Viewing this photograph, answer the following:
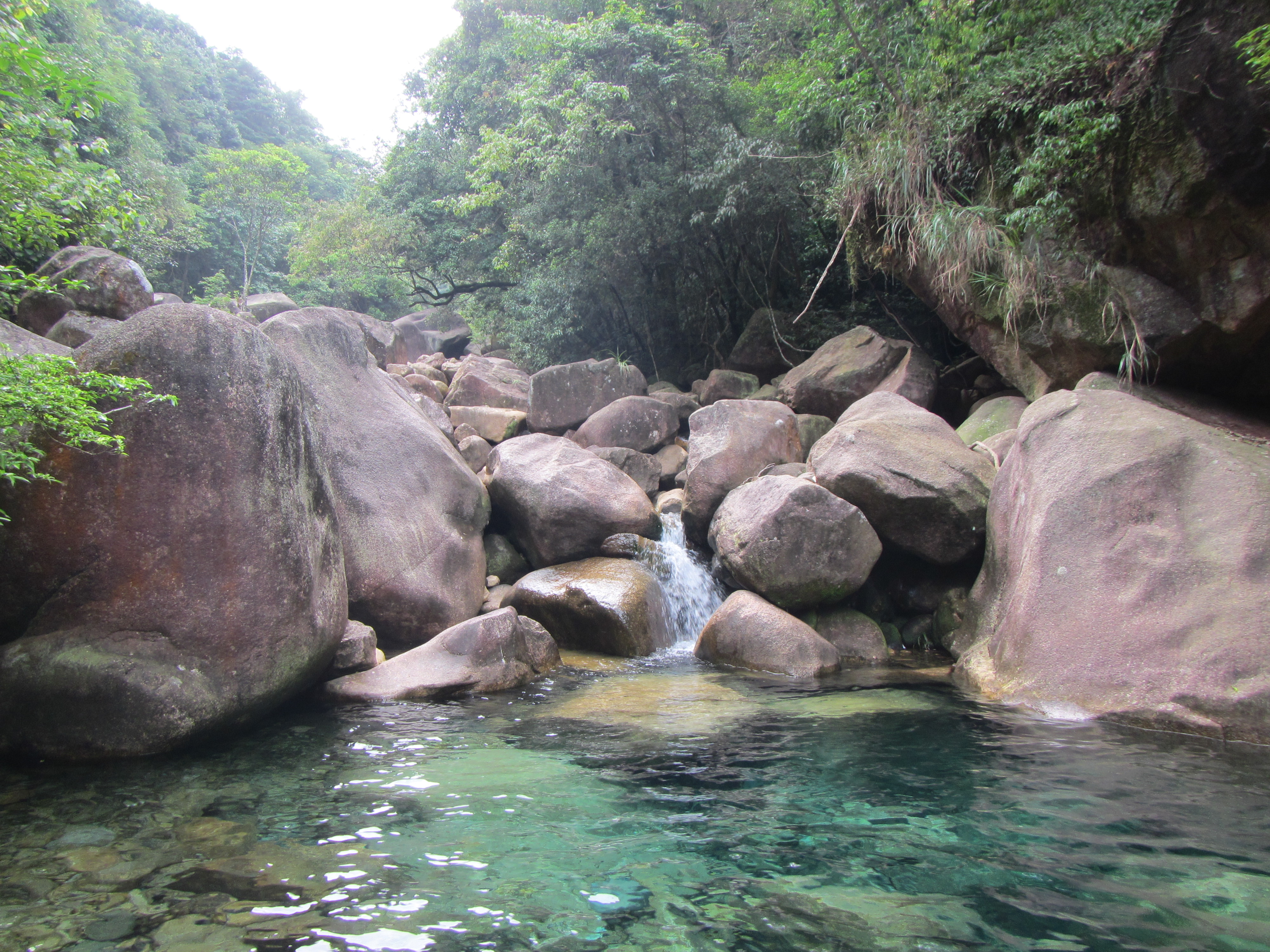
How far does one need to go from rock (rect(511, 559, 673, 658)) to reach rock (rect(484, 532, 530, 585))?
3.13ft

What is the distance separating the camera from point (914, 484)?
7.50m

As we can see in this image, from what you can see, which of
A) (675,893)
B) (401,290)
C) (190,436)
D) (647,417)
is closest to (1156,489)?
(675,893)

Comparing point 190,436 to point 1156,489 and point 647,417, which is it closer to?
point 1156,489

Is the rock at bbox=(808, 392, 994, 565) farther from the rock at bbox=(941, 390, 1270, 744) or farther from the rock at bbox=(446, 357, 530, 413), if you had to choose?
the rock at bbox=(446, 357, 530, 413)

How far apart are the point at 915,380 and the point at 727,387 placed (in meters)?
4.35

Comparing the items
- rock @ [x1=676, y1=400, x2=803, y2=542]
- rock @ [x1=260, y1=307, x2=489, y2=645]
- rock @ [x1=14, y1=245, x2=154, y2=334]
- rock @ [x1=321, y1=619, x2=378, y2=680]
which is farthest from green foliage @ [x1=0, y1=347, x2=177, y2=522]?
rock @ [x1=14, y1=245, x2=154, y2=334]

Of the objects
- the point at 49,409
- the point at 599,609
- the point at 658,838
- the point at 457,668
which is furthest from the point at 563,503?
the point at 658,838

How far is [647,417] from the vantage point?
12.9m

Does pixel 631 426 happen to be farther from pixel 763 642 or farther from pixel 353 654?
pixel 353 654

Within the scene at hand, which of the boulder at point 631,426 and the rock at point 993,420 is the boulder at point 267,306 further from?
the rock at point 993,420

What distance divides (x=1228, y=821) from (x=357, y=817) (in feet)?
13.1

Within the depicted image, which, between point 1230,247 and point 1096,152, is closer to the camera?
point 1230,247

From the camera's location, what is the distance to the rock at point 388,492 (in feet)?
22.6

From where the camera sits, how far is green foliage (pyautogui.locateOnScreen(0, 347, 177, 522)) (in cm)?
357
